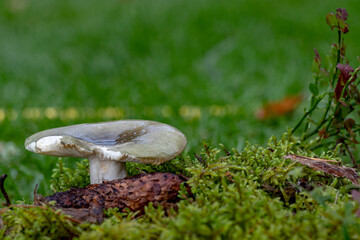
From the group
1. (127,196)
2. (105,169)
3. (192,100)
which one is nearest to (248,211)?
(127,196)

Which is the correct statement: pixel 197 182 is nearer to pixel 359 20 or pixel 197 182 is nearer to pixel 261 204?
pixel 261 204

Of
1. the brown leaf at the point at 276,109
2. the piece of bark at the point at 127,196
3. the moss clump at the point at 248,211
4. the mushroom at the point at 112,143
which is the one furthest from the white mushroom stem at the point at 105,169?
the brown leaf at the point at 276,109

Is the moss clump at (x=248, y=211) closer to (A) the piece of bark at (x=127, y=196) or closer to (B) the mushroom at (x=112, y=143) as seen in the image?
(A) the piece of bark at (x=127, y=196)

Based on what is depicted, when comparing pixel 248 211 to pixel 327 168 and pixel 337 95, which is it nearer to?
pixel 327 168

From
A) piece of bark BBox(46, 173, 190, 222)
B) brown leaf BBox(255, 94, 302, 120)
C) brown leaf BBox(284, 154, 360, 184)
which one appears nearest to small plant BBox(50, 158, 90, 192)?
piece of bark BBox(46, 173, 190, 222)

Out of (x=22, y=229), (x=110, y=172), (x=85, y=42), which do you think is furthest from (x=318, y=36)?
(x=22, y=229)

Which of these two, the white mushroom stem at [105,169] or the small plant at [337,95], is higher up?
the small plant at [337,95]
